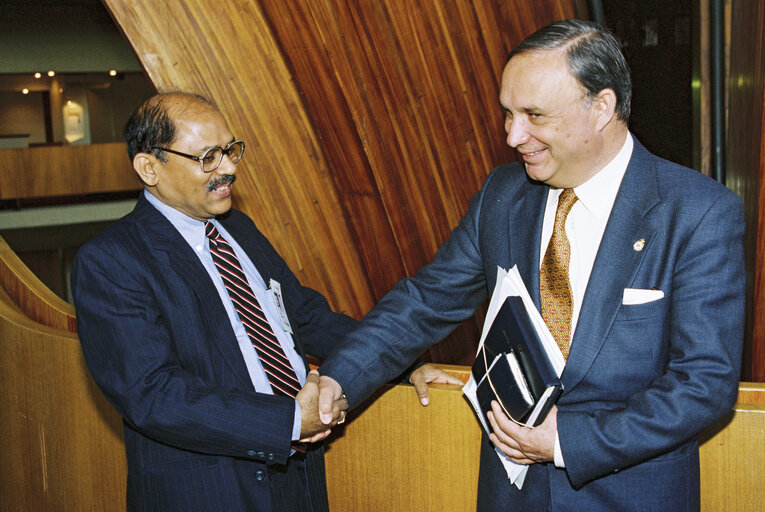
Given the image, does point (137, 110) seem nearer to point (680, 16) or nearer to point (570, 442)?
point (570, 442)

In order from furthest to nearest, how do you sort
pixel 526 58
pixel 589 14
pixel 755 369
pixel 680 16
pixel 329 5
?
pixel 680 16 → pixel 589 14 → pixel 329 5 → pixel 755 369 → pixel 526 58

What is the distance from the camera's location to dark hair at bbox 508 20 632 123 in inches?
59.3

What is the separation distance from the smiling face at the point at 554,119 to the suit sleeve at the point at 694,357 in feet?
0.92

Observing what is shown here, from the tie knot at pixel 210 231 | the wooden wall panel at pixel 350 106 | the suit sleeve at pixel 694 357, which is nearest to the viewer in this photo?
the suit sleeve at pixel 694 357

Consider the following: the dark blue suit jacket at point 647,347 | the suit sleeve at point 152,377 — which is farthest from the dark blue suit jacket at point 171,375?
the dark blue suit jacket at point 647,347

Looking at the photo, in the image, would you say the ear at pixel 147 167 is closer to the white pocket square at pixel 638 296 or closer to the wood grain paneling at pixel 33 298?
the white pocket square at pixel 638 296

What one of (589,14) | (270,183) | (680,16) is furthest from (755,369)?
(680,16)

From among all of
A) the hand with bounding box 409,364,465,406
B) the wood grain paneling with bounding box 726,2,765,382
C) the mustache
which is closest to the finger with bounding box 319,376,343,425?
the hand with bounding box 409,364,465,406

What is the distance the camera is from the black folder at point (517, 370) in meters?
1.43

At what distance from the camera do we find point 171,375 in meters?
1.70

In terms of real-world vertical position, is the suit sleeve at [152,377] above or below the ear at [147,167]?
below

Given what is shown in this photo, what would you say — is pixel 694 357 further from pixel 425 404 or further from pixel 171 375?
pixel 171 375

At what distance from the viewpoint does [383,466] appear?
2057 mm

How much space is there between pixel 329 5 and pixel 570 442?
2237mm
